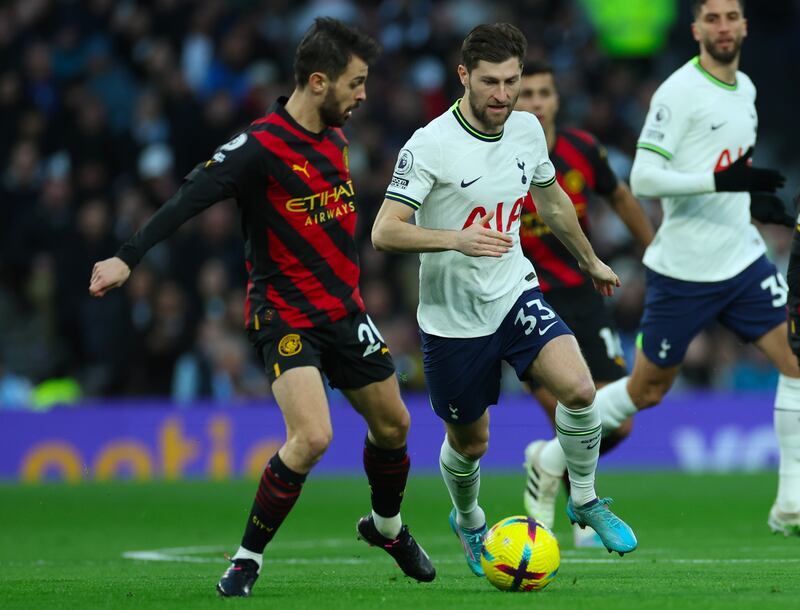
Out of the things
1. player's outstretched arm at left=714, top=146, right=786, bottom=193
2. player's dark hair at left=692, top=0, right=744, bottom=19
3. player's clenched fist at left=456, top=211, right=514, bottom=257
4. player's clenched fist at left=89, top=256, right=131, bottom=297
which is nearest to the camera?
player's clenched fist at left=89, top=256, right=131, bottom=297

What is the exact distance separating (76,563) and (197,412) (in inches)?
255

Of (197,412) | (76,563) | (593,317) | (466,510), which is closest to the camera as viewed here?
(466,510)

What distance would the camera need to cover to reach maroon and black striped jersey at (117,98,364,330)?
728cm

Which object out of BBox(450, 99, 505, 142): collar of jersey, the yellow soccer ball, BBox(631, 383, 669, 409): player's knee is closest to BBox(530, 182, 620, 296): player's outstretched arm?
BBox(450, 99, 505, 142): collar of jersey

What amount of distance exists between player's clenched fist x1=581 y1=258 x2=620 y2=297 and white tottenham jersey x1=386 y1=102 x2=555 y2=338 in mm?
297

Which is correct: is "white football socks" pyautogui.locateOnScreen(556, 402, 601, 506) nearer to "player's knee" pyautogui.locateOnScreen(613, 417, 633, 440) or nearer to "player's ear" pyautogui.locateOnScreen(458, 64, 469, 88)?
"player's ear" pyautogui.locateOnScreen(458, 64, 469, 88)

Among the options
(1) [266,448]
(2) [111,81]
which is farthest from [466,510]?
(2) [111,81]

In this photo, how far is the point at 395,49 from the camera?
19.7 m

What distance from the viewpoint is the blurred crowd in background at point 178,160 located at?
16484 millimetres

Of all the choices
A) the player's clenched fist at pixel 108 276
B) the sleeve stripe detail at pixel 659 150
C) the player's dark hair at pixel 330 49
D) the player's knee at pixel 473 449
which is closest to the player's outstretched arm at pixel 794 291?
the sleeve stripe detail at pixel 659 150

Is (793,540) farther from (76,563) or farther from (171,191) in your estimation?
(171,191)

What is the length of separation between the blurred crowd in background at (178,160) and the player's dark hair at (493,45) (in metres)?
9.22

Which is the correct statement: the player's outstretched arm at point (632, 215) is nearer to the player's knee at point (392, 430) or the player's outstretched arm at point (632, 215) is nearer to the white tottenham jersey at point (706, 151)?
the white tottenham jersey at point (706, 151)

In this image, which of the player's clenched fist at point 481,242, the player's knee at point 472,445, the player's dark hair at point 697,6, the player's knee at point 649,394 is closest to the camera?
the player's clenched fist at point 481,242
